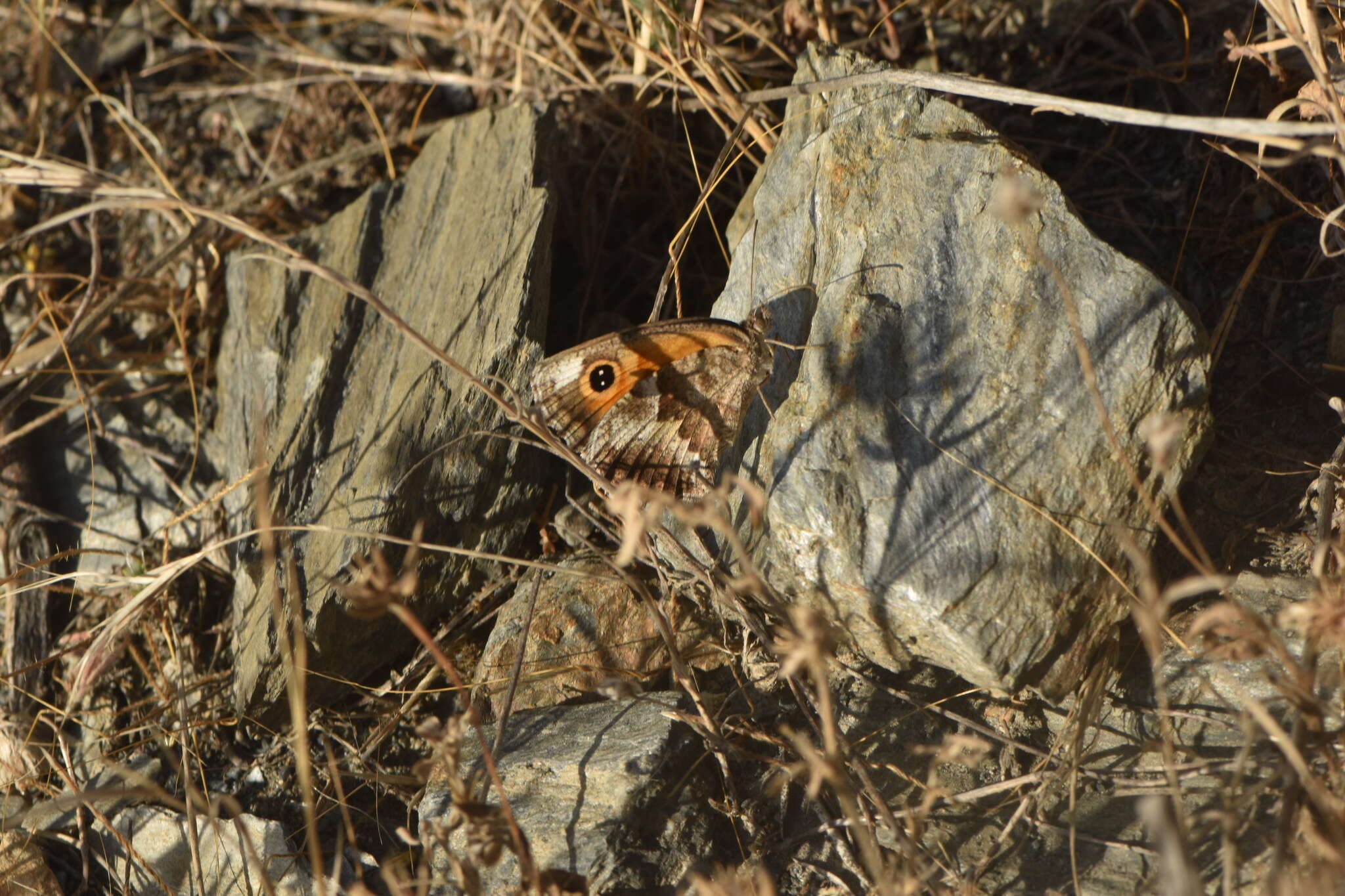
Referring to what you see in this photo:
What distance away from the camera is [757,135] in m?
3.02

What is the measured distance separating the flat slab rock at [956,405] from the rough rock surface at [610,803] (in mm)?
534

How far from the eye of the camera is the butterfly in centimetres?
238

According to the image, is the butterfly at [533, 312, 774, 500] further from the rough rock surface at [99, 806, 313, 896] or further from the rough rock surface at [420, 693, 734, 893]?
the rough rock surface at [99, 806, 313, 896]

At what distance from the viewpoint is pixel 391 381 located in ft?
9.82

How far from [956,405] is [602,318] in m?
1.30

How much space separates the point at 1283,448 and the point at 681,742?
71.7 inches

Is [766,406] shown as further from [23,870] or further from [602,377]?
[23,870]

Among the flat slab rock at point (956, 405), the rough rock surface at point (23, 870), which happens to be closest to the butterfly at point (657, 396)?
the flat slab rock at point (956, 405)

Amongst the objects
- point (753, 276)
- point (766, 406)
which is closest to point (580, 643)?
point (766, 406)

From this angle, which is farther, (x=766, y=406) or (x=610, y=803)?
(x=766, y=406)

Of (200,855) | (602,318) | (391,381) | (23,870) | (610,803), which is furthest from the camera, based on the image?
(602,318)

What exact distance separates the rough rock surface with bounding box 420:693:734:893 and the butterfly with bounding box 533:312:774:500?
0.61 metres

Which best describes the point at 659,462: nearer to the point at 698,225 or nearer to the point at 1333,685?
the point at 698,225

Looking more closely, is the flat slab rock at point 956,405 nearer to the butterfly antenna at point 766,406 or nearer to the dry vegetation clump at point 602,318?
the butterfly antenna at point 766,406
